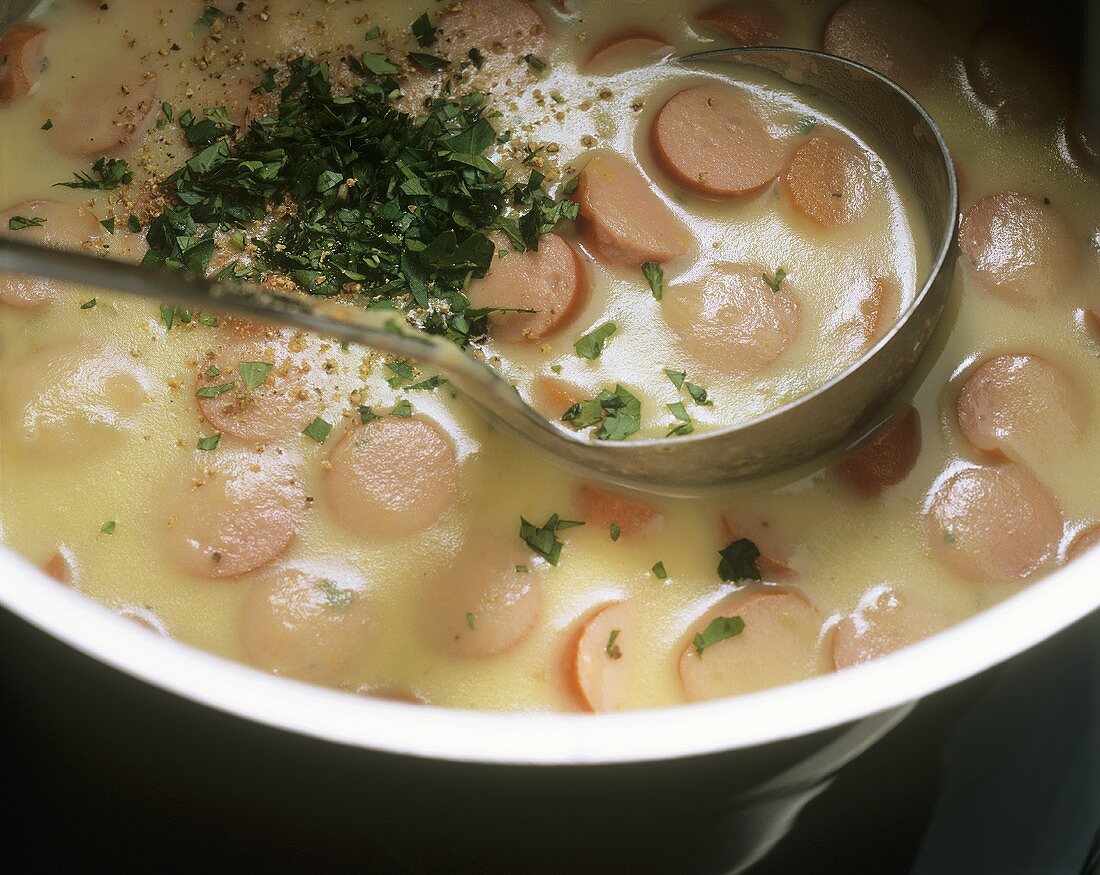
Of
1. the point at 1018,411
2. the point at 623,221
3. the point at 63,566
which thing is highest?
the point at 623,221

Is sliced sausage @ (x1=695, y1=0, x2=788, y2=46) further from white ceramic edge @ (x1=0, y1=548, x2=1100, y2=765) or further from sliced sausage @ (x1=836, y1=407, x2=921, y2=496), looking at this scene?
white ceramic edge @ (x1=0, y1=548, x2=1100, y2=765)

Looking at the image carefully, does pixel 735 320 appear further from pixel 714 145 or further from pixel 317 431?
pixel 317 431

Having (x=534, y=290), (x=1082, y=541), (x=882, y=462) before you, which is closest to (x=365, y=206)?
(x=534, y=290)

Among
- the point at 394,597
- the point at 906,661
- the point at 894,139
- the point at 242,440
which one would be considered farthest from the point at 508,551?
the point at 894,139

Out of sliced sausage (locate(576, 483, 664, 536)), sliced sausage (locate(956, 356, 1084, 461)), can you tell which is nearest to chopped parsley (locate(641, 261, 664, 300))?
sliced sausage (locate(576, 483, 664, 536))

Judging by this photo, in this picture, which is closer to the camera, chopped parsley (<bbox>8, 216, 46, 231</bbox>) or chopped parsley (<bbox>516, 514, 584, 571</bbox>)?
chopped parsley (<bbox>516, 514, 584, 571</bbox>)

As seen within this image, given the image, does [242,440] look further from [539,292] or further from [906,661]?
[906,661]
